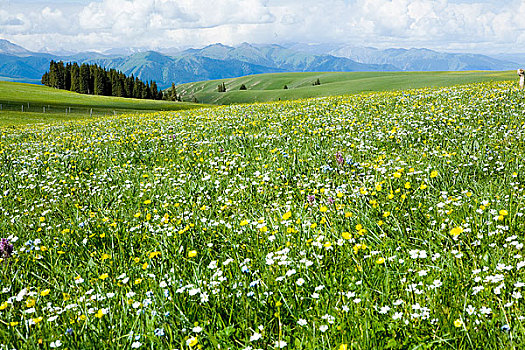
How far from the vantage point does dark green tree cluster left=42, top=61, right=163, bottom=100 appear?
421 ft

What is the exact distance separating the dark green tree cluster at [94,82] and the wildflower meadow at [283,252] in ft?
430

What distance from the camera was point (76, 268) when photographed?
4859 millimetres

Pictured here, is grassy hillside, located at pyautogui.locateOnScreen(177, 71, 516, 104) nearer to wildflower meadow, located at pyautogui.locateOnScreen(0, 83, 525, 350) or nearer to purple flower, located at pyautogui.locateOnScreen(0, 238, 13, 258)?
wildflower meadow, located at pyautogui.locateOnScreen(0, 83, 525, 350)

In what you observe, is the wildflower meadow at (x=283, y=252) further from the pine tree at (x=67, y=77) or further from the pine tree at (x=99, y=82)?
the pine tree at (x=67, y=77)

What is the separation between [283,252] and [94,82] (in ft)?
466

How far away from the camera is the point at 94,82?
425ft

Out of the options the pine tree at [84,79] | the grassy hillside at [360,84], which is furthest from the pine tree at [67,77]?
the grassy hillside at [360,84]

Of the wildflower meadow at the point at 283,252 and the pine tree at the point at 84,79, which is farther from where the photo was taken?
the pine tree at the point at 84,79

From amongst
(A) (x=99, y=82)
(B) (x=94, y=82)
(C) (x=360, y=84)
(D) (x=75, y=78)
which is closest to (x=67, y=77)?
(D) (x=75, y=78)

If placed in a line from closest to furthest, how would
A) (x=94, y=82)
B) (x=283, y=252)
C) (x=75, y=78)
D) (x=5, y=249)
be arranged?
1. (x=283, y=252)
2. (x=5, y=249)
3. (x=94, y=82)
4. (x=75, y=78)

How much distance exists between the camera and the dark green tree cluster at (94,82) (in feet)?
421

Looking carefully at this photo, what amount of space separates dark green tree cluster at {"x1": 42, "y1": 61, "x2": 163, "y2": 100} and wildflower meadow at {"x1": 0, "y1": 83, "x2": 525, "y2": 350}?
131 meters

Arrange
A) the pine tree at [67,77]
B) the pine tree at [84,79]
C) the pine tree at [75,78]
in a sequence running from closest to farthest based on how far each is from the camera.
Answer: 1. the pine tree at [84,79]
2. the pine tree at [75,78]
3. the pine tree at [67,77]

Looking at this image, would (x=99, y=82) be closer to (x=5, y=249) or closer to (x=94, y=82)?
(x=94, y=82)
